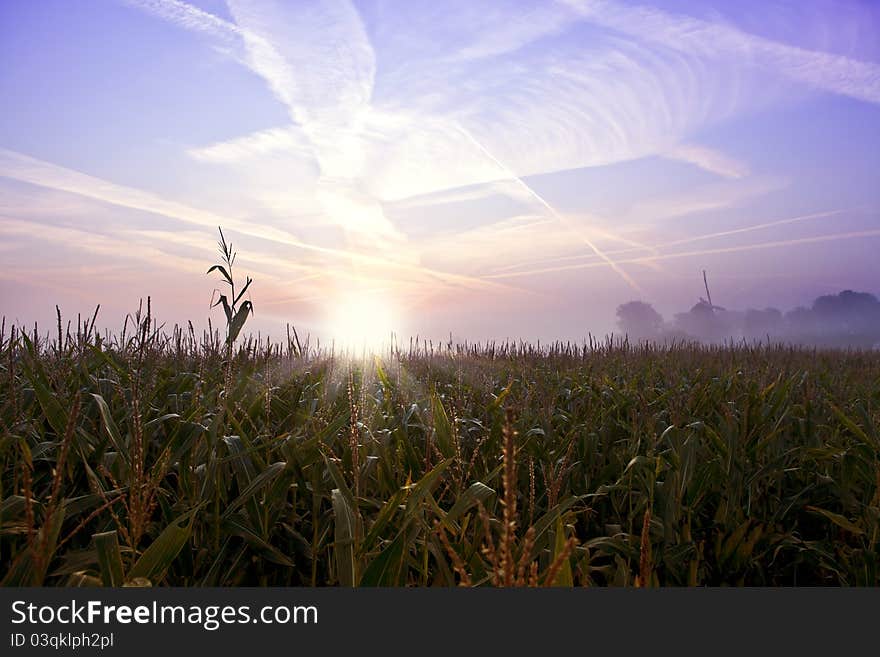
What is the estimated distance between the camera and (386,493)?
259cm

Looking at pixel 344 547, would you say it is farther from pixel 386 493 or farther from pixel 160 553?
pixel 386 493

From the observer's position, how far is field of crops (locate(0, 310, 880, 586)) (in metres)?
1.70

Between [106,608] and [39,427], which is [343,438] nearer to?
[39,427]

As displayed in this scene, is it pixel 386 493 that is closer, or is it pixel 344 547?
pixel 344 547

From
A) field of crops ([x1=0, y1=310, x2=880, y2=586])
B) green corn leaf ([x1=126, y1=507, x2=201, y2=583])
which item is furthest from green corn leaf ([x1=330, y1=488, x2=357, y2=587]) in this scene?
green corn leaf ([x1=126, y1=507, x2=201, y2=583])

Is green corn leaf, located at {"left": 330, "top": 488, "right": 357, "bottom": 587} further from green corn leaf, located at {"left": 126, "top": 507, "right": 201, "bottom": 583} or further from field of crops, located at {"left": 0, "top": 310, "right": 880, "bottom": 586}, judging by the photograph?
green corn leaf, located at {"left": 126, "top": 507, "right": 201, "bottom": 583}

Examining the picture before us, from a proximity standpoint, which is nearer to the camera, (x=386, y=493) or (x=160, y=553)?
(x=160, y=553)

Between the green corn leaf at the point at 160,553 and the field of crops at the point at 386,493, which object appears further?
the field of crops at the point at 386,493

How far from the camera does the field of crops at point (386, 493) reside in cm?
170

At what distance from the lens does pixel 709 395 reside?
16.7 feet

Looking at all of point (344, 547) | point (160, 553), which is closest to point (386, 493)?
point (344, 547)

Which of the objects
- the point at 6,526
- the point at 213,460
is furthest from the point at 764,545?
the point at 6,526

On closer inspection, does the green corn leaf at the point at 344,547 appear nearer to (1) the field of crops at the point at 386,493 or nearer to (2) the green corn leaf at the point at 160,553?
(1) the field of crops at the point at 386,493

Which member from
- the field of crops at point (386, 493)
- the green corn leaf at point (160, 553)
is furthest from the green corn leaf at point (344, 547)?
the green corn leaf at point (160, 553)
